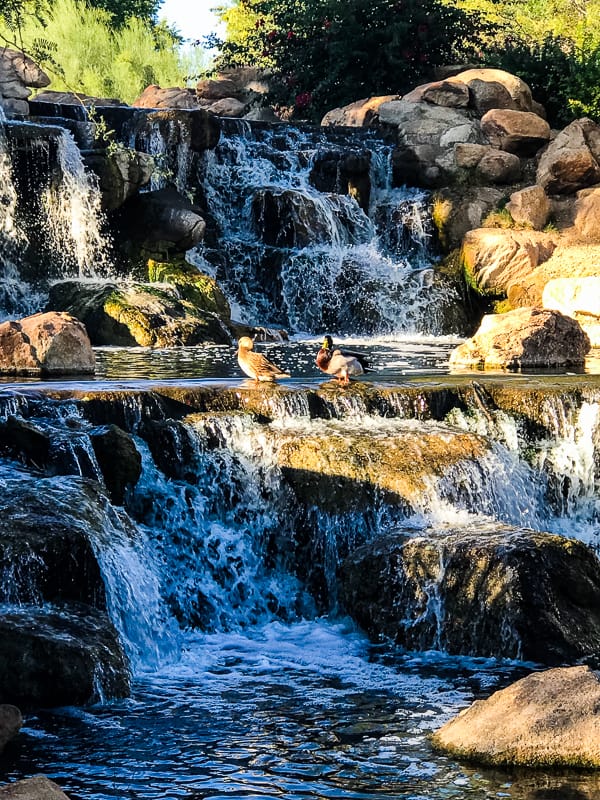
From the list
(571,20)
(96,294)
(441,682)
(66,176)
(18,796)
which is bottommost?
(441,682)

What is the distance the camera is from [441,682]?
7.16m

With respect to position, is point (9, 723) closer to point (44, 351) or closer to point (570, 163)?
point (44, 351)

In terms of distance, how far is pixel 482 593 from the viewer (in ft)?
26.2

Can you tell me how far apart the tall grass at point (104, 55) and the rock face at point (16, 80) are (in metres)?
6.05

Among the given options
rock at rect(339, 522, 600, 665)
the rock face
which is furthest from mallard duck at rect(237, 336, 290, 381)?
the rock face

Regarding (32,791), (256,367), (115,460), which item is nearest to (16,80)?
(256,367)

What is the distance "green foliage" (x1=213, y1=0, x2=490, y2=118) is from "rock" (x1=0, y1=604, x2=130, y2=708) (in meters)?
19.9

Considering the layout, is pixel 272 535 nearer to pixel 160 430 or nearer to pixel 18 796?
pixel 160 430

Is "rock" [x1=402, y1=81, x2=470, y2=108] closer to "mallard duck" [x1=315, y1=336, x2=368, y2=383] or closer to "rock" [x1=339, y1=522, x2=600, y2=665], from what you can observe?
"mallard duck" [x1=315, y1=336, x2=368, y2=383]

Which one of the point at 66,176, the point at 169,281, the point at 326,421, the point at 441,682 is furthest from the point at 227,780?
the point at 66,176

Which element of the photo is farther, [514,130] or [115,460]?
[514,130]

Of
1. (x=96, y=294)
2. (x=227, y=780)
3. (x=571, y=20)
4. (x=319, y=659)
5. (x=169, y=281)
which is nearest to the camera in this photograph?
(x=227, y=780)

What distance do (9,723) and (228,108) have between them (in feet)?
74.2

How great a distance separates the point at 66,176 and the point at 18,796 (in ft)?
48.6
